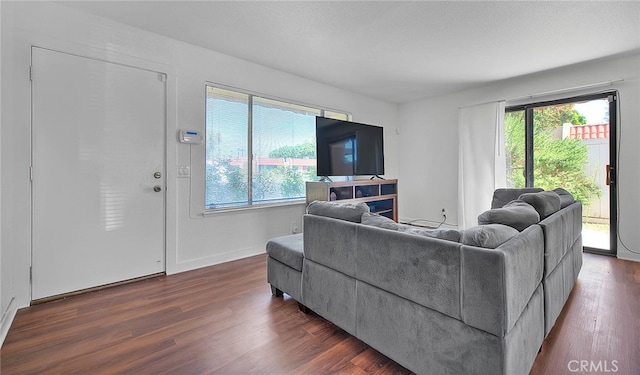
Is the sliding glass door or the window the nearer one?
the window

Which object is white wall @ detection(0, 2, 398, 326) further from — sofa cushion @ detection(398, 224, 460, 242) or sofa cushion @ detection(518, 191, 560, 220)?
sofa cushion @ detection(518, 191, 560, 220)

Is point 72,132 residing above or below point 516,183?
above

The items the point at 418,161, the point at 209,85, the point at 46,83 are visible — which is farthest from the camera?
the point at 418,161

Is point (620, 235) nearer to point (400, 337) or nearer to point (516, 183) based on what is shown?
point (516, 183)

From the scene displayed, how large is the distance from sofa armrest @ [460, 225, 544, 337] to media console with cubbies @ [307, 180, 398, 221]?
7.98 feet

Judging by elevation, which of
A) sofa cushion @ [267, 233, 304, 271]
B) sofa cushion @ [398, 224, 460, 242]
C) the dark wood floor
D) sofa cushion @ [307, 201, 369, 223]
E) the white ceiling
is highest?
the white ceiling

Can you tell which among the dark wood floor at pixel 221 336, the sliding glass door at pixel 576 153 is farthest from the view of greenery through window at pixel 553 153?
the dark wood floor at pixel 221 336

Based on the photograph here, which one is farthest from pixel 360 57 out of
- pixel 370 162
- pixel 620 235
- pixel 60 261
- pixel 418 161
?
pixel 620 235

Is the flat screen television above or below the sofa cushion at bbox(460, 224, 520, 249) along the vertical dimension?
above

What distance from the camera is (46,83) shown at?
7.23 ft

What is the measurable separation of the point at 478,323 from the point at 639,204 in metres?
3.68

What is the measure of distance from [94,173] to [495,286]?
9.87 feet

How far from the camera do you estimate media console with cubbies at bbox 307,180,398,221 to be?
3.61 m

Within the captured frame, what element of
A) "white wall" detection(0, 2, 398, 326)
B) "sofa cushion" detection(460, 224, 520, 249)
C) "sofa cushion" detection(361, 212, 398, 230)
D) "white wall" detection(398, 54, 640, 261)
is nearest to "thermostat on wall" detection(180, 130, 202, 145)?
"white wall" detection(0, 2, 398, 326)
